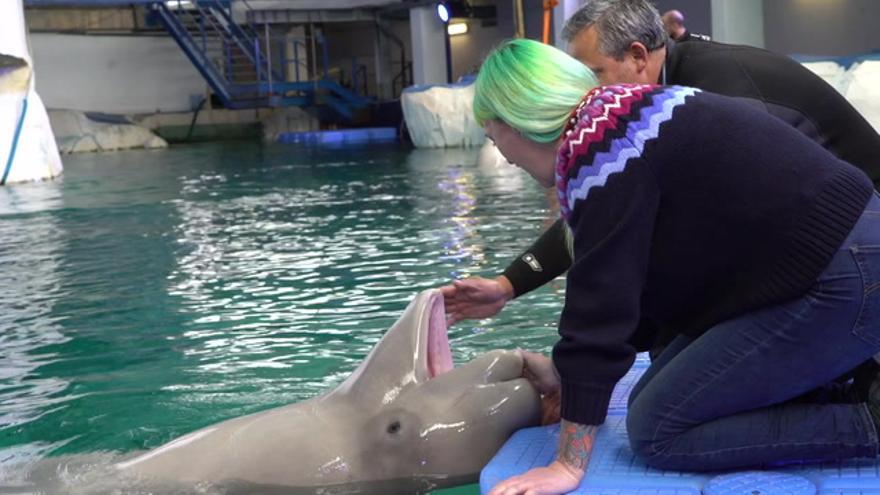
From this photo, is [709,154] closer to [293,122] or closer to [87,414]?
[87,414]

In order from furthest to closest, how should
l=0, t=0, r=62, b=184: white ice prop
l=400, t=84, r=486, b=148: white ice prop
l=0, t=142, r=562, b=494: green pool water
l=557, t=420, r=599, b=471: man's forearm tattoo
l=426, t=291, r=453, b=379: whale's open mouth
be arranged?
l=400, t=84, r=486, b=148: white ice prop < l=0, t=0, r=62, b=184: white ice prop < l=0, t=142, r=562, b=494: green pool water < l=426, t=291, r=453, b=379: whale's open mouth < l=557, t=420, r=599, b=471: man's forearm tattoo

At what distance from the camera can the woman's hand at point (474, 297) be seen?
3.29 metres

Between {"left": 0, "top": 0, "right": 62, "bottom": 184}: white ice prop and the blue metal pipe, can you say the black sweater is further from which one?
{"left": 0, "top": 0, "right": 62, "bottom": 184}: white ice prop

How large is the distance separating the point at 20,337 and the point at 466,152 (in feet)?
47.5

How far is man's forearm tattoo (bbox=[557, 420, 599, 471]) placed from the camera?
2.38 meters

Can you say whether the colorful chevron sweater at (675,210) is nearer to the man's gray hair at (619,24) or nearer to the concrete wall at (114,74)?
the man's gray hair at (619,24)

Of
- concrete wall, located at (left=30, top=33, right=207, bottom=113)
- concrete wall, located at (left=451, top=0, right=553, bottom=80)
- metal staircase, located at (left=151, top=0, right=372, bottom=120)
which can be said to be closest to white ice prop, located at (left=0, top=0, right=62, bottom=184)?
metal staircase, located at (left=151, top=0, right=372, bottom=120)

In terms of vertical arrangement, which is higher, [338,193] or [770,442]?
[770,442]

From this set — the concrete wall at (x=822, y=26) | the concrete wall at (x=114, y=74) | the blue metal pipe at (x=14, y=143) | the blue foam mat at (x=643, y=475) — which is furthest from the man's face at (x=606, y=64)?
the concrete wall at (x=114, y=74)

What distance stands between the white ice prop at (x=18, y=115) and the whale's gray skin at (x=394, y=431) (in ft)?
47.4

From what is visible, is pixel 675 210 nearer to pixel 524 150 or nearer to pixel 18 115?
pixel 524 150

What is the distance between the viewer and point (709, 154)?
7.61 ft

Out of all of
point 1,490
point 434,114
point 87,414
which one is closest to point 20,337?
point 87,414

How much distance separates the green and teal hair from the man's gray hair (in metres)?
0.67
